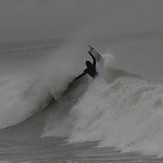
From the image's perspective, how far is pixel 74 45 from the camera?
36.1 m

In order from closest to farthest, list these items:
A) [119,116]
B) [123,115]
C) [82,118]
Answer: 1. [123,115]
2. [119,116]
3. [82,118]

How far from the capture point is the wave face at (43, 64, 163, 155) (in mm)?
12844

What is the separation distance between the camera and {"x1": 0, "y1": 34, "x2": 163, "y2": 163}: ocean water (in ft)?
41.9

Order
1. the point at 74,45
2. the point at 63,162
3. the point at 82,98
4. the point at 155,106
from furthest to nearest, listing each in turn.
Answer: the point at 74,45
the point at 82,98
the point at 155,106
the point at 63,162

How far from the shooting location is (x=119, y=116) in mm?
15227

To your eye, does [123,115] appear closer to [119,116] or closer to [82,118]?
[119,116]

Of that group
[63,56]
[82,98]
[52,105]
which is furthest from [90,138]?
[63,56]

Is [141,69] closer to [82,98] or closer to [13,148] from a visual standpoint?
[82,98]

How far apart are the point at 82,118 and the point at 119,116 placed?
2000 mm

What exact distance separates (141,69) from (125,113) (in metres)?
23.2

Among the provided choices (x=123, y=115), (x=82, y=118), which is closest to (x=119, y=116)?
(x=123, y=115)

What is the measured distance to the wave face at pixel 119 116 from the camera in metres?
12.8

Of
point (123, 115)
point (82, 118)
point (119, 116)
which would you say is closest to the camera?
point (123, 115)

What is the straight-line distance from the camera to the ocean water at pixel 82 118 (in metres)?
12.8
